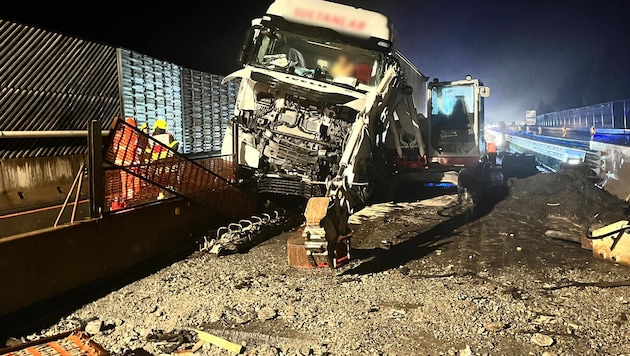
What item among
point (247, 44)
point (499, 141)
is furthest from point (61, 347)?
point (499, 141)

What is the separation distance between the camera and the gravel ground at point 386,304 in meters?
3.88

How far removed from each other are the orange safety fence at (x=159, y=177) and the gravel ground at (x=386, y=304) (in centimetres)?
102

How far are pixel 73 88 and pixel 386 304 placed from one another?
7846 millimetres

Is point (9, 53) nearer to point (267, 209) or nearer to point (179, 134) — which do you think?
point (267, 209)

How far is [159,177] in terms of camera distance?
6.56 meters

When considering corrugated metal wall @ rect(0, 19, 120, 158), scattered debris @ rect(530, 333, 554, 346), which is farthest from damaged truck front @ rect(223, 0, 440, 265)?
scattered debris @ rect(530, 333, 554, 346)

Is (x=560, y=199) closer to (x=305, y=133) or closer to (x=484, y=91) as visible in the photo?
(x=484, y=91)

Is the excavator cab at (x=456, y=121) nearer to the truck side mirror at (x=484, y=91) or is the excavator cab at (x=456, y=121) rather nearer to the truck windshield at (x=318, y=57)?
the truck side mirror at (x=484, y=91)

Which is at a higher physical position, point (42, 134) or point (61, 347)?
point (42, 134)

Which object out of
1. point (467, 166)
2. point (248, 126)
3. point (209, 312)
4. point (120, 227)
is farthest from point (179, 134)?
point (209, 312)

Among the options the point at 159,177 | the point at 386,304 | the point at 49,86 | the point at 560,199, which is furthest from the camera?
the point at 560,199

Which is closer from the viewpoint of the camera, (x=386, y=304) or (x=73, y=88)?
(x=386, y=304)

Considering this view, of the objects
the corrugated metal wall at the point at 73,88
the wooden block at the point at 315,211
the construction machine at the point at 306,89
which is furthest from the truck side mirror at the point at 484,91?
the corrugated metal wall at the point at 73,88

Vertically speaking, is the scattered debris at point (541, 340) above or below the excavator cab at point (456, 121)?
below
